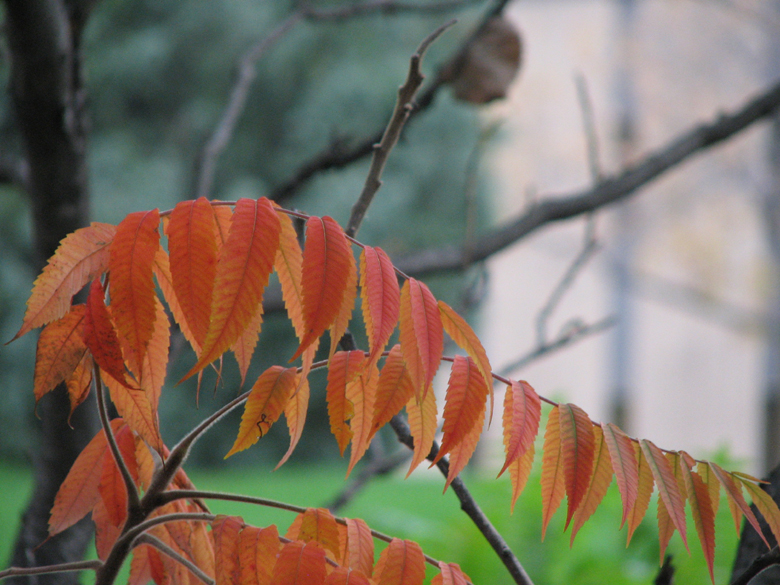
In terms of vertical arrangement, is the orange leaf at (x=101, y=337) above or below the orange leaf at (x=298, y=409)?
above

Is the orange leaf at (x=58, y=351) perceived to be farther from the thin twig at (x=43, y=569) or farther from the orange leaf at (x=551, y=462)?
the orange leaf at (x=551, y=462)

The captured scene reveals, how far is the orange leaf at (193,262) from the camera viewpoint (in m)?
0.28

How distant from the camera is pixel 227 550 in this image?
34 centimetres

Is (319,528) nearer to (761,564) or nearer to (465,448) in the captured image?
(465,448)

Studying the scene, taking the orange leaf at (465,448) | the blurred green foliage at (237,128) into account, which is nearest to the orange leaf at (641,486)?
the orange leaf at (465,448)

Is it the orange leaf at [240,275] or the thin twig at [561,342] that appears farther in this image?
the thin twig at [561,342]

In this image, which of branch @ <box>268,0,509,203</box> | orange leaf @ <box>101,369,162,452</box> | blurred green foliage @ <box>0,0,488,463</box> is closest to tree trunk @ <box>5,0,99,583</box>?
branch @ <box>268,0,509,203</box>

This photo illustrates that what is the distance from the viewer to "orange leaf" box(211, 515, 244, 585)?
1.10ft

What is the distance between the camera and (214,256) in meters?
0.30

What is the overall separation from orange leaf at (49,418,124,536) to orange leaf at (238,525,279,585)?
13cm

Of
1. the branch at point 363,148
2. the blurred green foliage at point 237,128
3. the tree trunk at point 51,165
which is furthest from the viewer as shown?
the blurred green foliage at point 237,128

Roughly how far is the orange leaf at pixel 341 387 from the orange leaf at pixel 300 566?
2.1 inches

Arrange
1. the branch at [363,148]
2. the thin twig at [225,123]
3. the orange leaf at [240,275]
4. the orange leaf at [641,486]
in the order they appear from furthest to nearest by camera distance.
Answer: the thin twig at [225,123], the branch at [363,148], the orange leaf at [641,486], the orange leaf at [240,275]

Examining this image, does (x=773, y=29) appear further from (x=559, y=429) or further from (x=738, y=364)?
(x=559, y=429)
